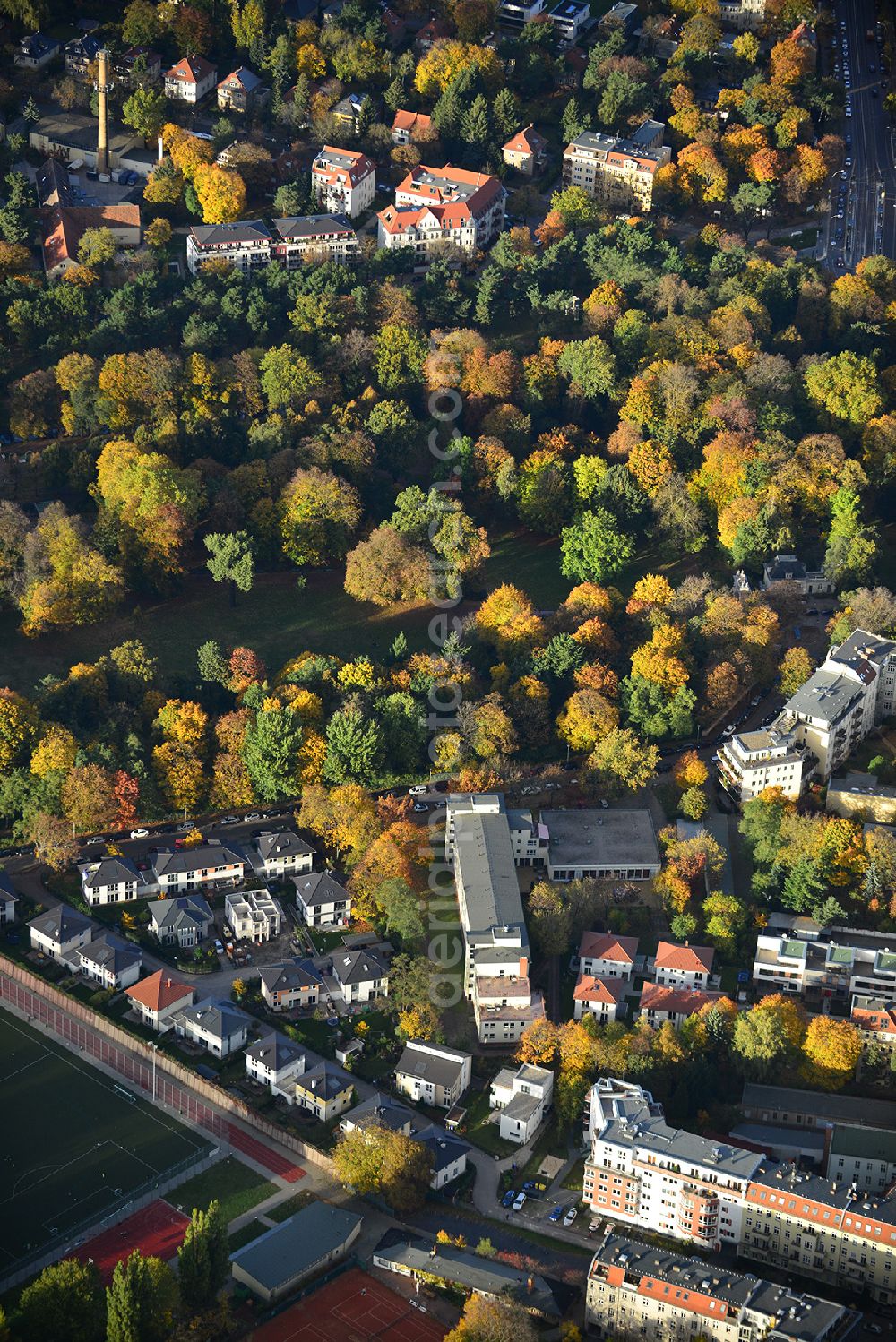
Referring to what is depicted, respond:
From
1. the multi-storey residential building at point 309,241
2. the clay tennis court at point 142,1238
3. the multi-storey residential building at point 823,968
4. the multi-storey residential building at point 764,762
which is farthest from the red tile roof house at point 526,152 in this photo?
the clay tennis court at point 142,1238

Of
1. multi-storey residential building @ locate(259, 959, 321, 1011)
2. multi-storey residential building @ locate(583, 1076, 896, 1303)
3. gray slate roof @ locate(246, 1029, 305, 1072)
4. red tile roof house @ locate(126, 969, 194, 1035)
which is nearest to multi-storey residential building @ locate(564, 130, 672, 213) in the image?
multi-storey residential building @ locate(259, 959, 321, 1011)

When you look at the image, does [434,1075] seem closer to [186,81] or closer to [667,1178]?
[667,1178]

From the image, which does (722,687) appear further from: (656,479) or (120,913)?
(120,913)

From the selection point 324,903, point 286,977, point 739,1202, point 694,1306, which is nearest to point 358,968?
point 286,977

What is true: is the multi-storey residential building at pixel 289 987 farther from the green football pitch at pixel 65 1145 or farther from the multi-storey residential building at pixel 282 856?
the green football pitch at pixel 65 1145

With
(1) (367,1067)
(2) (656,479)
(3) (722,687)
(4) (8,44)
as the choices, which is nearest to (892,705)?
(3) (722,687)

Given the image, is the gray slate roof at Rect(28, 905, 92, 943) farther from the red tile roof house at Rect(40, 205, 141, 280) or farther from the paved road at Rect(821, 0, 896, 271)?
the paved road at Rect(821, 0, 896, 271)
